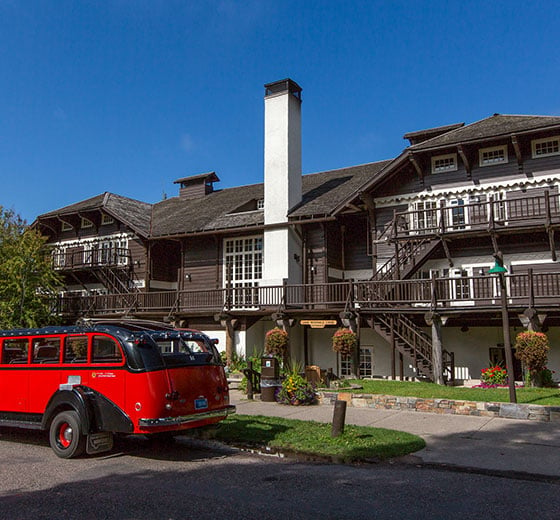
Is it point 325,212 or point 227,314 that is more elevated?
point 325,212

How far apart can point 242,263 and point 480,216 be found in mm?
11668

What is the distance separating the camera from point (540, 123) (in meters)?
20.1

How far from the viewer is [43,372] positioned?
1017 cm

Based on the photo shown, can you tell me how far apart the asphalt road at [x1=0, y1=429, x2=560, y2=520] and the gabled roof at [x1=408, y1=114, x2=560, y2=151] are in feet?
49.2

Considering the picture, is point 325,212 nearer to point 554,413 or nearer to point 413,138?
point 413,138

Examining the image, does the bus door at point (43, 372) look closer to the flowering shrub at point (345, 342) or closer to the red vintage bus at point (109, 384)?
the red vintage bus at point (109, 384)

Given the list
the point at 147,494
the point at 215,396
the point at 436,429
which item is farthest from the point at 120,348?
the point at 436,429

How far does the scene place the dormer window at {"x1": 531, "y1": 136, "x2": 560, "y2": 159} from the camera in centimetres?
2067

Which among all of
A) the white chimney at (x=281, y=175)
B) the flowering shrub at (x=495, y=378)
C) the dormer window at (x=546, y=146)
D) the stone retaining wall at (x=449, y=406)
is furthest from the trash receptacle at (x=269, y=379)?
the dormer window at (x=546, y=146)

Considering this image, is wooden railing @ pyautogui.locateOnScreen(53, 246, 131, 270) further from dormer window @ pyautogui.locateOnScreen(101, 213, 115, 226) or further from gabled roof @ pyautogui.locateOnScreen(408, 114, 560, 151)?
gabled roof @ pyautogui.locateOnScreen(408, 114, 560, 151)

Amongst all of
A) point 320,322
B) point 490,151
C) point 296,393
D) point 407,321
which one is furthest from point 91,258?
point 490,151

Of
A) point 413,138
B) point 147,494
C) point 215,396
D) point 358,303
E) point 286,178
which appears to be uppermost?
point 413,138

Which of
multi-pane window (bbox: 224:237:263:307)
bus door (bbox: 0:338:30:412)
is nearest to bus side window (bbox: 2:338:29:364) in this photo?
bus door (bbox: 0:338:30:412)

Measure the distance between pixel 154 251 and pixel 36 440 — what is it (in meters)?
20.1
